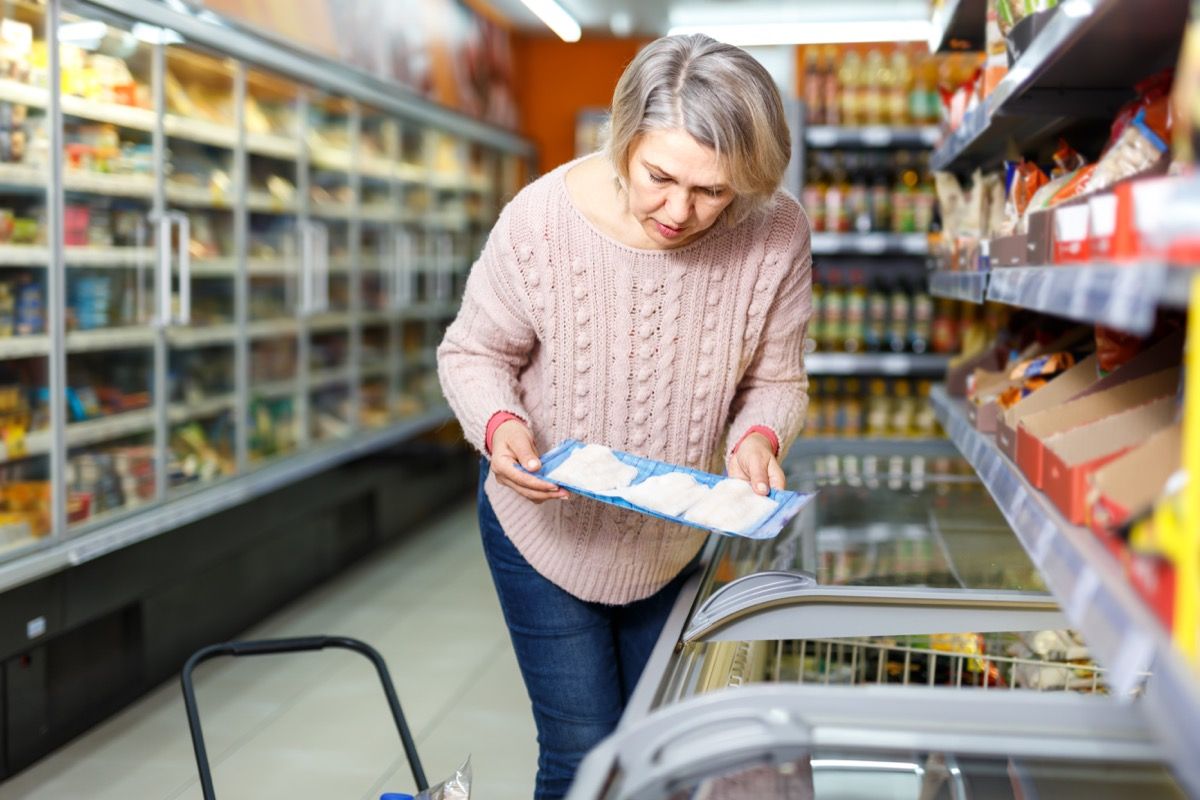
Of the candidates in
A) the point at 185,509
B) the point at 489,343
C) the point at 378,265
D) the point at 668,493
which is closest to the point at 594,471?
the point at 668,493

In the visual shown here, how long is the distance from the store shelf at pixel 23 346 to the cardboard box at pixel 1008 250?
2.66m

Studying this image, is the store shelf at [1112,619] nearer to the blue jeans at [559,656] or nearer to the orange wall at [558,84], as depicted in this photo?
the blue jeans at [559,656]

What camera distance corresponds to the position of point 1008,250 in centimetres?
191


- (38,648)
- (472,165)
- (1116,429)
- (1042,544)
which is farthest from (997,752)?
(472,165)

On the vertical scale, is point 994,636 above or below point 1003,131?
below

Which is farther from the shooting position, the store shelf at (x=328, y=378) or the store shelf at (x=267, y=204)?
the store shelf at (x=328, y=378)

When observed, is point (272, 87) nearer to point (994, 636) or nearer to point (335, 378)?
point (335, 378)

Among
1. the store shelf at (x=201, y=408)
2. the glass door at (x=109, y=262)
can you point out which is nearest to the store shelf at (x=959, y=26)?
the glass door at (x=109, y=262)

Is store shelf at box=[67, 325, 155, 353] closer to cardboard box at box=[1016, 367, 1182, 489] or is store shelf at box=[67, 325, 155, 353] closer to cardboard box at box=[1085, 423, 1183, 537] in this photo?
cardboard box at box=[1016, 367, 1182, 489]

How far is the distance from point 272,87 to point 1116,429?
4.58 m

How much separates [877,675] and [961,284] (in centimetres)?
80

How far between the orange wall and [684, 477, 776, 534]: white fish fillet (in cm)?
825

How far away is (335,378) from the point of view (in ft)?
20.2

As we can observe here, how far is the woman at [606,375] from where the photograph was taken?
202 centimetres
